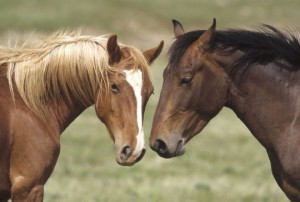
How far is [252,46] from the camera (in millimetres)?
7410

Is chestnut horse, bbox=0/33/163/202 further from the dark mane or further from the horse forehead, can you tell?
the dark mane

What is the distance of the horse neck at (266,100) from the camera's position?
7254mm

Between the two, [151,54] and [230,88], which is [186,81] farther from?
[151,54]

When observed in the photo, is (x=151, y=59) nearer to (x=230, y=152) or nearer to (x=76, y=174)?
(x=76, y=174)

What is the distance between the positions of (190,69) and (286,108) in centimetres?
92

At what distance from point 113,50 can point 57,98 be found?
2.38ft

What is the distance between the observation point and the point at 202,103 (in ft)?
23.9

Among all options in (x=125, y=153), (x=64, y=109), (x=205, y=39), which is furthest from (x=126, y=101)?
(x=205, y=39)

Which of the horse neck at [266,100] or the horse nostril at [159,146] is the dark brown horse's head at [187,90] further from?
the horse neck at [266,100]

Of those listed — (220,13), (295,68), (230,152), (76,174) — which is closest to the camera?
(295,68)

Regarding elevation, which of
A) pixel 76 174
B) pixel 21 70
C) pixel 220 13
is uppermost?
pixel 21 70

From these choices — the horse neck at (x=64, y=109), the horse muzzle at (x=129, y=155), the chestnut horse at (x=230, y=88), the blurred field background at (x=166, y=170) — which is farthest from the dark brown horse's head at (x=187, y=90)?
the blurred field background at (x=166, y=170)

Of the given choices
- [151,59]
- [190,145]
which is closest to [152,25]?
[190,145]

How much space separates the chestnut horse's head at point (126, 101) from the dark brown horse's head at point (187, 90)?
20 cm
